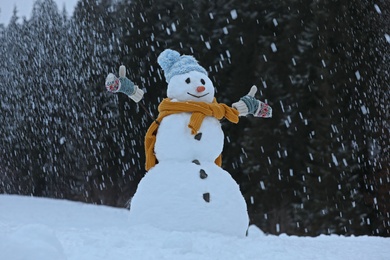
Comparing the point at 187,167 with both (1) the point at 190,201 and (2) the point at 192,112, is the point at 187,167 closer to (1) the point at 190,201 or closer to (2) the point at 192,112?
(1) the point at 190,201

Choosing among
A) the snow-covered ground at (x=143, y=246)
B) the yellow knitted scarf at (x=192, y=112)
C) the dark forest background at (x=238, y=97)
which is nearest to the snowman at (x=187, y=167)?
the yellow knitted scarf at (x=192, y=112)

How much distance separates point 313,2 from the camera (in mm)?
13797

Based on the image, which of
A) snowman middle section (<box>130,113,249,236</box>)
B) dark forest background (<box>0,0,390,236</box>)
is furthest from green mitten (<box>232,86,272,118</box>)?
dark forest background (<box>0,0,390,236</box>)

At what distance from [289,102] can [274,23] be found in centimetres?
260

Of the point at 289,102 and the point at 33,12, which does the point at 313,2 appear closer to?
the point at 289,102

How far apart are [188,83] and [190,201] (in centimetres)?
123

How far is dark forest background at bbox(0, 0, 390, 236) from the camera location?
12000mm

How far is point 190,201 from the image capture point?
4.69m

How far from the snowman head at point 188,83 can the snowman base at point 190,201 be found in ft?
2.26

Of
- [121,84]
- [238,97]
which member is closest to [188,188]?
[121,84]

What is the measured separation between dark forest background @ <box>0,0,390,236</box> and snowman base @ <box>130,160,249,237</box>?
7168mm

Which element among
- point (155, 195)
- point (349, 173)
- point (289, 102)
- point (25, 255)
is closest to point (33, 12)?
point (289, 102)

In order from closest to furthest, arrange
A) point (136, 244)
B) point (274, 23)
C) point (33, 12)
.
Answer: point (136, 244) < point (274, 23) < point (33, 12)

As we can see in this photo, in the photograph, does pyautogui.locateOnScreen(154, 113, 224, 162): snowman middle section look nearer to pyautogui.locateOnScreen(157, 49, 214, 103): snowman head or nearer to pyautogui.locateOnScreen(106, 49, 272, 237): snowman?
pyautogui.locateOnScreen(106, 49, 272, 237): snowman
